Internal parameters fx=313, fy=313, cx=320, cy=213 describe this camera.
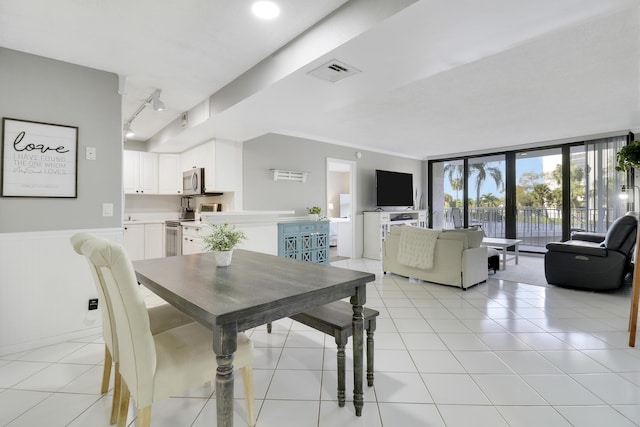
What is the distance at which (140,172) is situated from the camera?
5.50 m

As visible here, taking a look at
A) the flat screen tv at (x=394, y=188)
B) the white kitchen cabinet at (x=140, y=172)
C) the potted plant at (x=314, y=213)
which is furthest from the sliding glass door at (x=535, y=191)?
the white kitchen cabinet at (x=140, y=172)

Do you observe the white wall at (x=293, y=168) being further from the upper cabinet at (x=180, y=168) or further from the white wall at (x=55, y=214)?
the white wall at (x=55, y=214)

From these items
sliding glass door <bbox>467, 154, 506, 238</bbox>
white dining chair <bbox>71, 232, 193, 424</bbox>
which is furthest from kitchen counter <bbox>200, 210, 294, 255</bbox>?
sliding glass door <bbox>467, 154, 506, 238</bbox>

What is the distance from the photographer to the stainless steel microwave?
479 centimetres

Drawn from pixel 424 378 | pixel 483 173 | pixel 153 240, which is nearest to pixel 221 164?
pixel 153 240

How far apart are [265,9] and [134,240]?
15.0ft

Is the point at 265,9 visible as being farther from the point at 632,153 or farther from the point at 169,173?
the point at 169,173

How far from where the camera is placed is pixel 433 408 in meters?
1.72

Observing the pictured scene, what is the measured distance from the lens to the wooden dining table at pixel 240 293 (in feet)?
3.82

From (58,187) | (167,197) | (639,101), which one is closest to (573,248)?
(639,101)

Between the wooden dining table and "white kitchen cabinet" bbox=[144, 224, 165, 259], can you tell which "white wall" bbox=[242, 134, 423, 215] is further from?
the wooden dining table

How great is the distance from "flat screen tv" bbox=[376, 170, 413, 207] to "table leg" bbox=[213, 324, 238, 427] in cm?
594

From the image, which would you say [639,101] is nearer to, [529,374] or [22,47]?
[529,374]

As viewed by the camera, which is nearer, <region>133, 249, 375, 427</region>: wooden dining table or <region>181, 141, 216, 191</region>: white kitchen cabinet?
<region>133, 249, 375, 427</region>: wooden dining table
